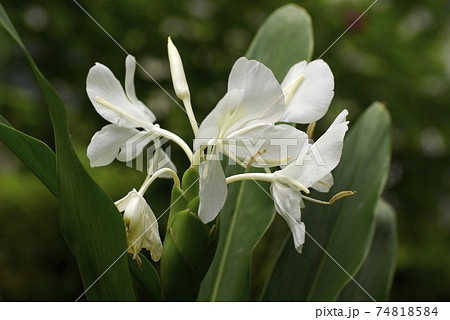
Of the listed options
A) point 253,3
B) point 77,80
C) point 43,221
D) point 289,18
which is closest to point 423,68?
point 253,3

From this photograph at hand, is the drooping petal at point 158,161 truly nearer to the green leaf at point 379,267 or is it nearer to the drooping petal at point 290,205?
the drooping petal at point 290,205

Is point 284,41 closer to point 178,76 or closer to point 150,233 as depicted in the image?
point 178,76

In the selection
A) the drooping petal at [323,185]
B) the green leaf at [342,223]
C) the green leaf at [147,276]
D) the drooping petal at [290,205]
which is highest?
the drooping petal at [290,205]

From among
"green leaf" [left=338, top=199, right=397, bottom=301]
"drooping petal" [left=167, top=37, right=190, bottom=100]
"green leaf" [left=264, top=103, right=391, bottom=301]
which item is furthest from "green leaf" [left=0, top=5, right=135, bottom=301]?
"green leaf" [left=338, top=199, right=397, bottom=301]

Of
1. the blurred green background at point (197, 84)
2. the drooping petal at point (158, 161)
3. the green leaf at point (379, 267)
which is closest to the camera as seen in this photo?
the drooping petal at point (158, 161)

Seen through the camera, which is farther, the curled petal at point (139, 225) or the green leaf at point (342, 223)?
the green leaf at point (342, 223)

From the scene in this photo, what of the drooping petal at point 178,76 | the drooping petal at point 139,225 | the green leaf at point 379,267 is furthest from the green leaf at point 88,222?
the green leaf at point 379,267
